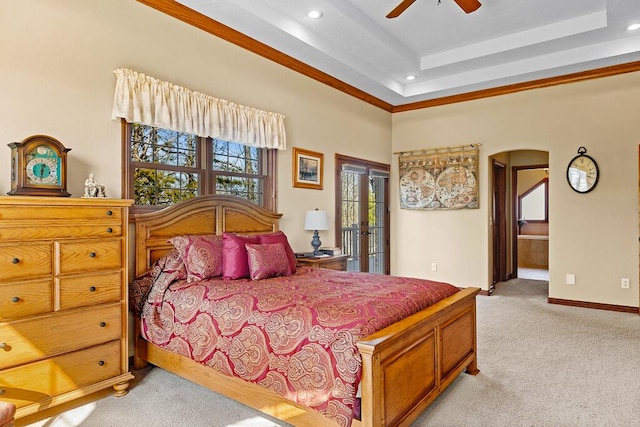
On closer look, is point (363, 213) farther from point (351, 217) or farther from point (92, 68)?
point (92, 68)

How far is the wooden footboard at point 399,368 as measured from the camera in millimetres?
1797

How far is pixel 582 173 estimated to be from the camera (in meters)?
5.09

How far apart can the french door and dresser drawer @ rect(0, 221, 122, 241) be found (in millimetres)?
3293

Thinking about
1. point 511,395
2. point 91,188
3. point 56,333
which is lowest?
point 511,395

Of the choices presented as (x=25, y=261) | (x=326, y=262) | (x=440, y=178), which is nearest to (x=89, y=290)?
(x=25, y=261)

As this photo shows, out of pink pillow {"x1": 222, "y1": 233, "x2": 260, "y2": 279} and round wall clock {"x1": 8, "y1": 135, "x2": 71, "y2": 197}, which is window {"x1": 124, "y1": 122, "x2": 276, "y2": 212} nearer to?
round wall clock {"x1": 8, "y1": 135, "x2": 71, "y2": 197}

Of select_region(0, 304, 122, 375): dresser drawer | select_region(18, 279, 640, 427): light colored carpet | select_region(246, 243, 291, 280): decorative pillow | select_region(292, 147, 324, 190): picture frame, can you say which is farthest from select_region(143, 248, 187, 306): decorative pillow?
select_region(292, 147, 324, 190): picture frame

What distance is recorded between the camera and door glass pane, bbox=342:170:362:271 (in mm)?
5656

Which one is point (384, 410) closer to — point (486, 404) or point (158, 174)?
point (486, 404)

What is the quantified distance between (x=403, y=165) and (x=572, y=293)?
9.85 feet

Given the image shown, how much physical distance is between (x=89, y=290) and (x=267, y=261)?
1.24 m

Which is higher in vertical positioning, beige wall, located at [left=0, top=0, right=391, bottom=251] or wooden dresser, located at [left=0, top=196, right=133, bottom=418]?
beige wall, located at [left=0, top=0, right=391, bottom=251]

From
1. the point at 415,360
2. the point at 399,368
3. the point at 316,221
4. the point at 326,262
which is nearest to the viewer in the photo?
the point at 399,368

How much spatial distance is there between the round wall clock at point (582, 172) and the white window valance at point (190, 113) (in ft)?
12.3
